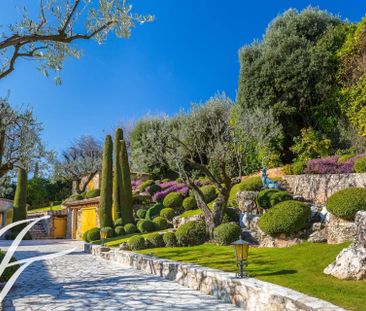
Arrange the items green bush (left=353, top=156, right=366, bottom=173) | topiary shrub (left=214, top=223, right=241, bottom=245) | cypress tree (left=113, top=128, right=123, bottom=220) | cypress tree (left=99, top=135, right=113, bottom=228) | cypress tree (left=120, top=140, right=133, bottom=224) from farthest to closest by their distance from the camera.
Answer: cypress tree (left=113, top=128, right=123, bottom=220) < cypress tree (left=99, top=135, right=113, bottom=228) < cypress tree (left=120, top=140, right=133, bottom=224) < green bush (left=353, top=156, right=366, bottom=173) < topiary shrub (left=214, top=223, right=241, bottom=245)

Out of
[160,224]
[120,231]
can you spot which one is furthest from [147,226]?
[120,231]

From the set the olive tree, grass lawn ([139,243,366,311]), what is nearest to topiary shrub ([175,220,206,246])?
grass lawn ([139,243,366,311])

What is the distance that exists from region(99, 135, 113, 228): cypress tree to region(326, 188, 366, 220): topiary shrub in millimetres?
17256

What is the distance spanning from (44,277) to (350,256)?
25.8ft

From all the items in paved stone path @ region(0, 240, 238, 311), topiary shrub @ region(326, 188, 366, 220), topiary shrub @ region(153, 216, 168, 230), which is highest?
topiary shrub @ region(326, 188, 366, 220)

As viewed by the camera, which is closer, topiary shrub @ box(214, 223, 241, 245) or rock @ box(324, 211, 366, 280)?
rock @ box(324, 211, 366, 280)

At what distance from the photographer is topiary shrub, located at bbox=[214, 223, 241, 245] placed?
41.8 ft

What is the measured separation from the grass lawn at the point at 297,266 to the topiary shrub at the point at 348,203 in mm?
951

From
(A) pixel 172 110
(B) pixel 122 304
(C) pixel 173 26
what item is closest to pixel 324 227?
(B) pixel 122 304

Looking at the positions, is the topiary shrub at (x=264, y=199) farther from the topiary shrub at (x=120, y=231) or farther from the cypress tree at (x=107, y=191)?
the cypress tree at (x=107, y=191)

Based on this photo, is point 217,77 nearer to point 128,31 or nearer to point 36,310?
point 128,31

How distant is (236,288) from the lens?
685 centimetres

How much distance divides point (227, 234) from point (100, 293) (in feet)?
18.7

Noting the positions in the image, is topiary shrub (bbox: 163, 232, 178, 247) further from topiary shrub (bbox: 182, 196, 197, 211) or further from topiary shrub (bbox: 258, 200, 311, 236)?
topiary shrub (bbox: 182, 196, 197, 211)
